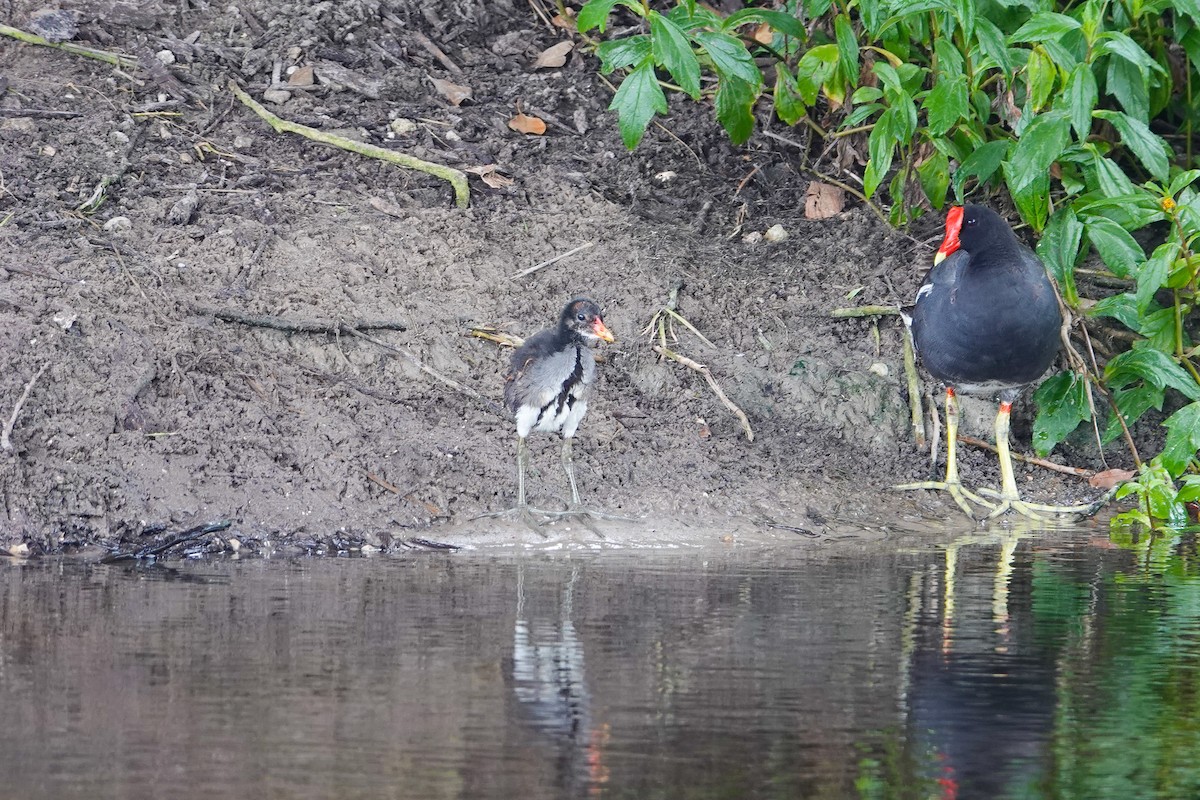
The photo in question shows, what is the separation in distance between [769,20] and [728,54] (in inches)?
16.7

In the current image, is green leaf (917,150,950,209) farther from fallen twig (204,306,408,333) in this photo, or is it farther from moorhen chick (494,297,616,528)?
fallen twig (204,306,408,333)

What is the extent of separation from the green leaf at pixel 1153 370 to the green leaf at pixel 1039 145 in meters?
1.12

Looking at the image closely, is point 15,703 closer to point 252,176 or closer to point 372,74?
point 252,176

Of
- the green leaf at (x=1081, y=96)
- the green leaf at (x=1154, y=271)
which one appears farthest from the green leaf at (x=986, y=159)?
the green leaf at (x=1154, y=271)

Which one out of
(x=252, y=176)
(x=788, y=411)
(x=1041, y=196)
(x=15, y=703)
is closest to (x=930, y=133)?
(x=1041, y=196)

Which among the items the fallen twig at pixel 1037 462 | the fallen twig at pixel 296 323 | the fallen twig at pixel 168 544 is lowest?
the fallen twig at pixel 168 544

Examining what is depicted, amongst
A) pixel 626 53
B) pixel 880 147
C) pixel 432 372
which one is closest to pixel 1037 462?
pixel 880 147

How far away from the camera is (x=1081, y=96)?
278 inches

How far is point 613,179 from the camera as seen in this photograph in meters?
9.29

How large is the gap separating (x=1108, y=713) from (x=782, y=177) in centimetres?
593

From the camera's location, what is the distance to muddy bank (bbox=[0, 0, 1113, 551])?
22.4 ft

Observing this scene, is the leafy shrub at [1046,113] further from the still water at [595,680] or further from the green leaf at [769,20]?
the still water at [595,680]

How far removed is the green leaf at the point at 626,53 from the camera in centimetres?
754

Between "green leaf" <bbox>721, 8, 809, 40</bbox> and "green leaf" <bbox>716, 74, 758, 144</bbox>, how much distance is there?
358mm
